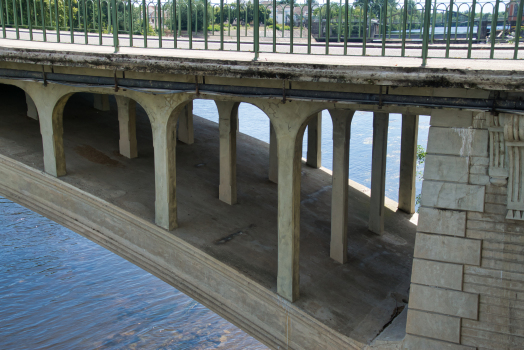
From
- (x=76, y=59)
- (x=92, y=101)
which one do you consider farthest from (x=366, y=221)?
(x=92, y=101)

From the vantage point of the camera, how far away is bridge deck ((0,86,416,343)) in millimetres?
9906

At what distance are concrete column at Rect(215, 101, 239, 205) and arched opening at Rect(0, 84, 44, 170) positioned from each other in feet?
14.2

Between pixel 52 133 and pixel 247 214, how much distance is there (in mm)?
4891

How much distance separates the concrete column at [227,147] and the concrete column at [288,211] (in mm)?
3913

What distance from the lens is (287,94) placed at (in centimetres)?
794

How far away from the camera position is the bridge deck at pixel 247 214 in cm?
991

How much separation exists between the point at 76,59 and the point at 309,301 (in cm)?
616

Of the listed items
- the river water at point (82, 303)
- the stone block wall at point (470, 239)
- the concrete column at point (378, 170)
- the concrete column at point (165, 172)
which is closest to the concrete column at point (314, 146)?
the concrete column at point (378, 170)

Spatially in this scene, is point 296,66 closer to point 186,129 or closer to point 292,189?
point 292,189

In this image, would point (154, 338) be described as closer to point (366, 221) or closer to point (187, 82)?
point (366, 221)

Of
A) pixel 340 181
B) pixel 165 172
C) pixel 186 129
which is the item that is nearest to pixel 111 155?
pixel 186 129

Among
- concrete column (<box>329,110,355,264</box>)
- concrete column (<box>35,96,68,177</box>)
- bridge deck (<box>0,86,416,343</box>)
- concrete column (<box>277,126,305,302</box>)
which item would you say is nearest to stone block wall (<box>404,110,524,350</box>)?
bridge deck (<box>0,86,416,343</box>)

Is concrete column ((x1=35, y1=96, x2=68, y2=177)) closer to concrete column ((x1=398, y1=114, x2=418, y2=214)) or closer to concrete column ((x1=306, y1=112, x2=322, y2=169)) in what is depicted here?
concrete column ((x1=306, y1=112, x2=322, y2=169))

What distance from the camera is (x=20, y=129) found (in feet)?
44.7
